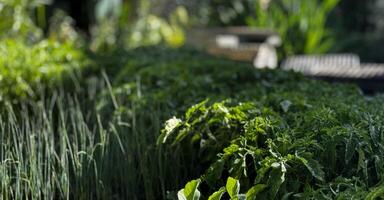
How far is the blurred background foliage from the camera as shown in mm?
7352

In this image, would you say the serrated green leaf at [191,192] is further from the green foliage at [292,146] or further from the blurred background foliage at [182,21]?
the blurred background foliage at [182,21]

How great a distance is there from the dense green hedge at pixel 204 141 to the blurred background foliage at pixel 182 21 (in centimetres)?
225

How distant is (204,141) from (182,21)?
7.86m

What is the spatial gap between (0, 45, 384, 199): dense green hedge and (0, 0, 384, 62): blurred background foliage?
88.5 inches

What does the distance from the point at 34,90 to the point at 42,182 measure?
4.91ft

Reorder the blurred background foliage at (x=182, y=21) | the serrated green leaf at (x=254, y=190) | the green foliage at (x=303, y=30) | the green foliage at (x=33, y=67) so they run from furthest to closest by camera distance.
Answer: the green foliage at (x=303, y=30)
the blurred background foliage at (x=182, y=21)
the green foliage at (x=33, y=67)
the serrated green leaf at (x=254, y=190)

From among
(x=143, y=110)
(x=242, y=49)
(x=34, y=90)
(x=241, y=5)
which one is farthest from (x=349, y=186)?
(x=241, y=5)

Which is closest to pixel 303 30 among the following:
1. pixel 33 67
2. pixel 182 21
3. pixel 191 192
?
pixel 182 21

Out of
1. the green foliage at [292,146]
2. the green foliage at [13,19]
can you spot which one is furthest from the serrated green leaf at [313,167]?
the green foliage at [13,19]

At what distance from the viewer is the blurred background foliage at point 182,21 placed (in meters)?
7.35

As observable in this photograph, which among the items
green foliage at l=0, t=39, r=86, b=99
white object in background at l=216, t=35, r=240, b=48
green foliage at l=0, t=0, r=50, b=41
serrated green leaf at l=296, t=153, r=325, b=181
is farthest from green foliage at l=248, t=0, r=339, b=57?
serrated green leaf at l=296, t=153, r=325, b=181

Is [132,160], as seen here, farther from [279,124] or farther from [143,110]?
[279,124]

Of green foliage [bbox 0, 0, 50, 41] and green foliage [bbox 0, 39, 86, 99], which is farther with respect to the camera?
green foliage [bbox 0, 0, 50, 41]

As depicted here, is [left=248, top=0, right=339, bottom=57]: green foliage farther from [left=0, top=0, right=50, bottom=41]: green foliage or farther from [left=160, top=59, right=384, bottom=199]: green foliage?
[left=160, top=59, right=384, bottom=199]: green foliage
